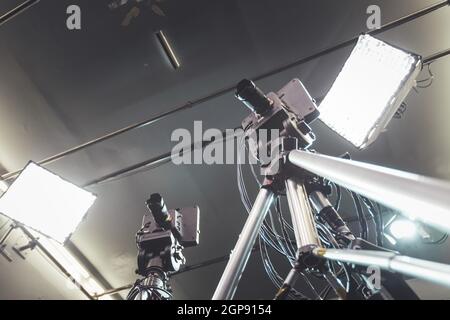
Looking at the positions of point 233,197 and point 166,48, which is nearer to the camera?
point 166,48

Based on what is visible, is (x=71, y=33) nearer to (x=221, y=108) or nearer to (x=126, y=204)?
(x=221, y=108)

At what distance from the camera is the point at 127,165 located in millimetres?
2135

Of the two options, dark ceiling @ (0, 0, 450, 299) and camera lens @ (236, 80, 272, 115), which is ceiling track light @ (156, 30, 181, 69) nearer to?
dark ceiling @ (0, 0, 450, 299)

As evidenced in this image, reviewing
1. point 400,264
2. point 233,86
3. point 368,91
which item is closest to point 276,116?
point 368,91

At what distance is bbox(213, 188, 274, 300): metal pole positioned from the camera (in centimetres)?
59

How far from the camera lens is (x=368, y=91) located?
1.06 meters

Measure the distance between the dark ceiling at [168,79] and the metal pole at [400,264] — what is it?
1.47 m

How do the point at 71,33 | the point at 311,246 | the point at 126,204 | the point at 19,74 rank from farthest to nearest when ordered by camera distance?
the point at 126,204
the point at 19,74
the point at 71,33
the point at 311,246

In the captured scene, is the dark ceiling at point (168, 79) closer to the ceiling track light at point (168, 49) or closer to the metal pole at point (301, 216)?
the ceiling track light at point (168, 49)

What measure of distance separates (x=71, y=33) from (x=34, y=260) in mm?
1639

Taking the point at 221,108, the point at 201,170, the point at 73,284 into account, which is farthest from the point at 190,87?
the point at 73,284

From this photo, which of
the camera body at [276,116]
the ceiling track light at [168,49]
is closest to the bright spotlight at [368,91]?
the camera body at [276,116]

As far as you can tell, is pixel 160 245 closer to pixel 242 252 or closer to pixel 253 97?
pixel 242 252

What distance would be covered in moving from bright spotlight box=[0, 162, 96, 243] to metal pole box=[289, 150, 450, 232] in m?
1.64
